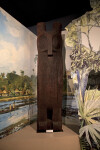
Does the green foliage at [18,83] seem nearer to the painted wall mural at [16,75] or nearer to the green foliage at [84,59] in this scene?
the painted wall mural at [16,75]

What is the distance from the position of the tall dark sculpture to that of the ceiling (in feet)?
1.49

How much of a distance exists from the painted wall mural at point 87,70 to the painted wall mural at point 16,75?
787mm

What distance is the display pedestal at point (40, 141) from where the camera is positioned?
1479 millimetres

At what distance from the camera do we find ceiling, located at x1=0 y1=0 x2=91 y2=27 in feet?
6.38

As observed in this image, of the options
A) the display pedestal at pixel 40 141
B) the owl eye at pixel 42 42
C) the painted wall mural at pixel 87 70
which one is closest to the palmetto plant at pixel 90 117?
the painted wall mural at pixel 87 70

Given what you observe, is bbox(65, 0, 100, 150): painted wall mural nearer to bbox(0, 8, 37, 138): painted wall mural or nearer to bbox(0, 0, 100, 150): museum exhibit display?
bbox(0, 0, 100, 150): museum exhibit display

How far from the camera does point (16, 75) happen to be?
194 cm

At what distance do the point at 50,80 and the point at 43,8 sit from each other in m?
1.23

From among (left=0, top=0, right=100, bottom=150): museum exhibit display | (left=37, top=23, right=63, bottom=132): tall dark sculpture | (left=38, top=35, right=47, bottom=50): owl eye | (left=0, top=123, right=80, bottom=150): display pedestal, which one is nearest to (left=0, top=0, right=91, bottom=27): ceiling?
(left=0, top=0, right=100, bottom=150): museum exhibit display

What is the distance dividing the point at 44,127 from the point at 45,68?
85 cm

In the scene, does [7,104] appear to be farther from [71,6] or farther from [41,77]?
[71,6]

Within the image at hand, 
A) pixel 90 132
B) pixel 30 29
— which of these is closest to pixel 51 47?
pixel 30 29

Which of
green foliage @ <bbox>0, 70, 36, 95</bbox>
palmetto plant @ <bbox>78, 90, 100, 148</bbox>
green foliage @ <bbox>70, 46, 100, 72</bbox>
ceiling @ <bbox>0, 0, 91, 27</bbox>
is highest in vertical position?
ceiling @ <bbox>0, 0, 91, 27</bbox>

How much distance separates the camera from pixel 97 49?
1.88m
